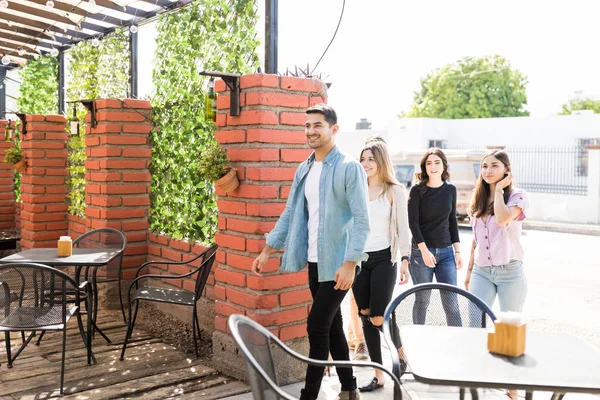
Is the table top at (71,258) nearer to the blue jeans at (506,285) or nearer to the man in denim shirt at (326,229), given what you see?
the man in denim shirt at (326,229)

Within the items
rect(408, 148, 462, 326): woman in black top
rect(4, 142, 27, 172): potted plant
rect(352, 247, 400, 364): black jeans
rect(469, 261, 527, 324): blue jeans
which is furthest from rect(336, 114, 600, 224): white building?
rect(352, 247, 400, 364): black jeans

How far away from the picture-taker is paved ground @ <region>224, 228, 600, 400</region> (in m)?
3.41

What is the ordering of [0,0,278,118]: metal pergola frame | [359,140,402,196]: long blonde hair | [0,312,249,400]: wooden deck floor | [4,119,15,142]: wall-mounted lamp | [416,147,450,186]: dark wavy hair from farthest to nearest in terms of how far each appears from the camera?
[4,119,15,142]: wall-mounted lamp < [0,0,278,118]: metal pergola frame < [416,147,450,186]: dark wavy hair < [359,140,402,196]: long blonde hair < [0,312,249,400]: wooden deck floor

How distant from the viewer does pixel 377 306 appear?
11.2 ft

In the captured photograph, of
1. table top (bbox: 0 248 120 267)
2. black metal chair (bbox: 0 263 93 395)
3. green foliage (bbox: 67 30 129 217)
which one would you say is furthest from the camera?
green foliage (bbox: 67 30 129 217)

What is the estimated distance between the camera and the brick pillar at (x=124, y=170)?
545cm

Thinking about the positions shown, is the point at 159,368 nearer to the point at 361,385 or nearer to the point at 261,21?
the point at 361,385

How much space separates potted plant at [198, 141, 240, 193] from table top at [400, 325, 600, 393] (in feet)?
5.25

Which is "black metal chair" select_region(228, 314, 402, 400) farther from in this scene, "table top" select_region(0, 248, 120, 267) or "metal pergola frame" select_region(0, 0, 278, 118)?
"metal pergola frame" select_region(0, 0, 278, 118)

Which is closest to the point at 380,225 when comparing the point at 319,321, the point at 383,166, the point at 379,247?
the point at 379,247

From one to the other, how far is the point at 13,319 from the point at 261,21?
8.27 feet

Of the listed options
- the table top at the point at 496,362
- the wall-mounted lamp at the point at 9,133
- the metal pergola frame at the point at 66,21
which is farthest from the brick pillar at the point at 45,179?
the table top at the point at 496,362

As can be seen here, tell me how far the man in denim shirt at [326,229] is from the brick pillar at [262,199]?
0.51 m

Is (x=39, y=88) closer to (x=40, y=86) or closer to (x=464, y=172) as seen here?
(x=40, y=86)
